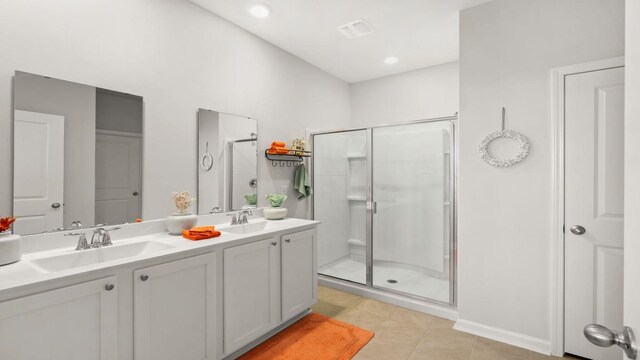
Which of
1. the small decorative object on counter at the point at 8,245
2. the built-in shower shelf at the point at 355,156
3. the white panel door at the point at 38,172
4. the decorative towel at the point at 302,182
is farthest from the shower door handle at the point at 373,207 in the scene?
the small decorative object on counter at the point at 8,245

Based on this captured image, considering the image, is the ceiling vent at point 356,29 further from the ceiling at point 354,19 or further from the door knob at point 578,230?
the door knob at point 578,230

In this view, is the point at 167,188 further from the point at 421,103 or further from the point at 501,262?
the point at 421,103

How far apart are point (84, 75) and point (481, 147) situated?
2.88 m

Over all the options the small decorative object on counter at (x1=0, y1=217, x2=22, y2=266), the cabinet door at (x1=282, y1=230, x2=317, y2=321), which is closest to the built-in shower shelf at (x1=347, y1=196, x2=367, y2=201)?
the cabinet door at (x1=282, y1=230, x2=317, y2=321)

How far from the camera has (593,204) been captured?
204 cm

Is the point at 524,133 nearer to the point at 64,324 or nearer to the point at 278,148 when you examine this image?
the point at 278,148

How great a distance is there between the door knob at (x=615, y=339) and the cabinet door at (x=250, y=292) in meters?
1.79

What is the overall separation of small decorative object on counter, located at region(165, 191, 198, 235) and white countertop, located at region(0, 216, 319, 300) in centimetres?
7

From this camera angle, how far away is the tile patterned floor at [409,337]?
7.04ft

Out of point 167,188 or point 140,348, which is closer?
point 140,348

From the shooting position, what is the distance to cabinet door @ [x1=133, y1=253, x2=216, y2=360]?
155 centimetres

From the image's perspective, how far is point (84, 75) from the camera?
190 cm

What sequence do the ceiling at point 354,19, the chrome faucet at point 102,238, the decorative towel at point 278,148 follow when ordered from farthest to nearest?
the decorative towel at point 278,148 → the ceiling at point 354,19 → the chrome faucet at point 102,238

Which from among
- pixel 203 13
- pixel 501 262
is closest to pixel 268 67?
pixel 203 13
